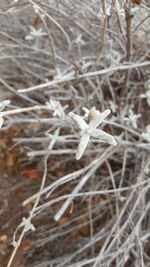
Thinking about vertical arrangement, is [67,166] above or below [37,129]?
below

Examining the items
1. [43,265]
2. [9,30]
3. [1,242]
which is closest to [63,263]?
[43,265]

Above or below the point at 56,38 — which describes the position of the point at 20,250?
below

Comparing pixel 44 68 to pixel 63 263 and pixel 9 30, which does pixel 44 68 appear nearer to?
pixel 9 30

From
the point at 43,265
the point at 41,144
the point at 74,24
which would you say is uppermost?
the point at 74,24

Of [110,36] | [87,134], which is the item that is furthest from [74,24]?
[87,134]

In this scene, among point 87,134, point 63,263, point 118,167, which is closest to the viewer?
point 87,134

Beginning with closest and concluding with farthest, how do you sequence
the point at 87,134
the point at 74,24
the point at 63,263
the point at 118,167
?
the point at 87,134, the point at 63,263, the point at 74,24, the point at 118,167

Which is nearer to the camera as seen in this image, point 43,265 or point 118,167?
point 43,265

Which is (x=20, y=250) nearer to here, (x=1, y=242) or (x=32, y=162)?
(x=1, y=242)

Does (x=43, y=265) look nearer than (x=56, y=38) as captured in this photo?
Yes
